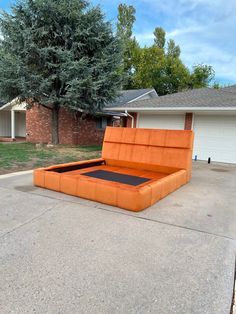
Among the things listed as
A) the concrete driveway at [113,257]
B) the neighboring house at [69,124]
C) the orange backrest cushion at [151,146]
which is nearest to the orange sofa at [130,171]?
the orange backrest cushion at [151,146]

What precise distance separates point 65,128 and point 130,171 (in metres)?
10.4

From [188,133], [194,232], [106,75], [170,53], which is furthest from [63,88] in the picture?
[170,53]

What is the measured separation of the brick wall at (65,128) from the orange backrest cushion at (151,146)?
815cm

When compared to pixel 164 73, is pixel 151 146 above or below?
below

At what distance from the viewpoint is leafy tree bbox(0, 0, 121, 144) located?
12.4 m

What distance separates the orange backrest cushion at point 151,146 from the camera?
6715mm

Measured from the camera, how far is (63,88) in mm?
13445

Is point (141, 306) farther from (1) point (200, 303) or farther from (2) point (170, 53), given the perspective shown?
(2) point (170, 53)

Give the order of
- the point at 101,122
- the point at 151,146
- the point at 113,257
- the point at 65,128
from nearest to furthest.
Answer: the point at 113,257
the point at 151,146
the point at 65,128
the point at 101,122

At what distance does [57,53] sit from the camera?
41.1 feet

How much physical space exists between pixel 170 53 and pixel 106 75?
26.1 m

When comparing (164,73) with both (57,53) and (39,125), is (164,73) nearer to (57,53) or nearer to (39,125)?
(39,125)

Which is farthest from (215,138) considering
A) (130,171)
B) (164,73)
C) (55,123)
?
(164,73)

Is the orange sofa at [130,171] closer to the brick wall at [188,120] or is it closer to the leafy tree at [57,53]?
the brick wall at [188,120]
